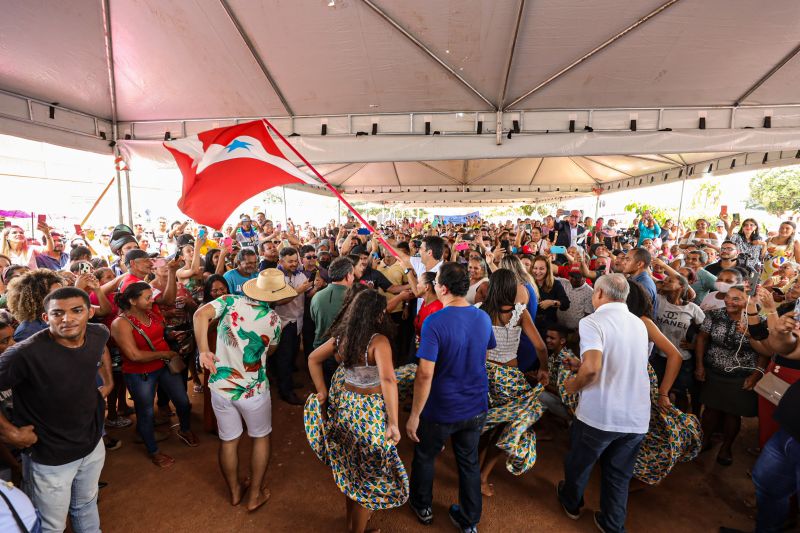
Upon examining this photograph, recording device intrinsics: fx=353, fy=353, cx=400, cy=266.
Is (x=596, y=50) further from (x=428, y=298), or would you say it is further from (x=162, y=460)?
(x=162, y=460)

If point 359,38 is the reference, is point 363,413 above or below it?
below

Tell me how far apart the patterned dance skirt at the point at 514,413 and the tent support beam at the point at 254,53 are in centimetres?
459

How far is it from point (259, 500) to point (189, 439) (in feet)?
3.80

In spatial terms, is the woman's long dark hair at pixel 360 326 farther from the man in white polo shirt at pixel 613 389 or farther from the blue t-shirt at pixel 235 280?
the blue t-shirt at pixel 235 280

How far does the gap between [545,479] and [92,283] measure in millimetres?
4025

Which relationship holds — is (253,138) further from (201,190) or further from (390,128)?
(390,128)

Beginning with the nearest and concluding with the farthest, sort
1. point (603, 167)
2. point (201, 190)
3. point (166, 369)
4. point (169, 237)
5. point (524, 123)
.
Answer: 1. point (166, 369)
2. point (201, 190)
3. point (524, 123)
4. point (169, 237)
5. point (603, 167)

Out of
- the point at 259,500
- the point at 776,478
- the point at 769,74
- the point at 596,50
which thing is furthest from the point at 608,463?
the point at 769,74

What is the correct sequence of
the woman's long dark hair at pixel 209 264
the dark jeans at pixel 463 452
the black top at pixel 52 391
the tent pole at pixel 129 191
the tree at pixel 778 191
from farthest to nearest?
the tree at pixel 778 191
the tent pole at pixel 129 191
the woman's long dark hair at pixel 209 264
the dark jeans at pixel 463 452
the black top at pixel 52 391

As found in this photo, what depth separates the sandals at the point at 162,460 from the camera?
2998 millimetres

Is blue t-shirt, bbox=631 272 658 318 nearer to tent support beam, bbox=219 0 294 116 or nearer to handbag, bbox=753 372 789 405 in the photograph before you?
handbag, bbox=753 372 789 405

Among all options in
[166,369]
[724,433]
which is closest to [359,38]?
[166,369]

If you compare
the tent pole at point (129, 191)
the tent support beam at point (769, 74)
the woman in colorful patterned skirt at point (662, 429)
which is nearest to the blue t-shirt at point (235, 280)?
the woman in colorful patterned skirt at point (662, 429)

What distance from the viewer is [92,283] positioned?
285cm
